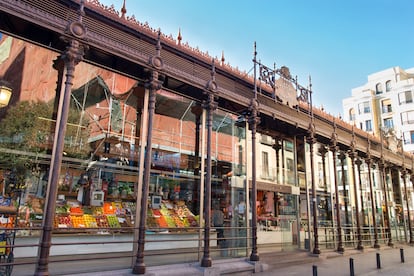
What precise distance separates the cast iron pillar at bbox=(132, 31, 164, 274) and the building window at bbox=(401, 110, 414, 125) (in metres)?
52.5

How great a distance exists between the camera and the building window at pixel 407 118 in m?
48.8

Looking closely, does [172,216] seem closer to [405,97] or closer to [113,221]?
[113,221]

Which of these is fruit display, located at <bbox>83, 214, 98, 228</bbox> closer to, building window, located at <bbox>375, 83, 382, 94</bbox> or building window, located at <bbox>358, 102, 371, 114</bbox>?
building window, located at <bbox>358, 102, 371, 114</bbox>

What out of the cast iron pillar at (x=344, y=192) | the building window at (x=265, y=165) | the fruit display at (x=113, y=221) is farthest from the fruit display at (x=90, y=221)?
the cast iron pillar at (x=344, y=192)

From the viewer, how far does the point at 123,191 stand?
412 inches

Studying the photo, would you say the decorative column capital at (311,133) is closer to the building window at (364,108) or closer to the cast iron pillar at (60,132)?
the cast iron pillar at (60,132)

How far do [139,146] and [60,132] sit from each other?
3265mm

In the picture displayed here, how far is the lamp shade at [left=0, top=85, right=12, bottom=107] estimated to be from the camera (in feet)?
25.6

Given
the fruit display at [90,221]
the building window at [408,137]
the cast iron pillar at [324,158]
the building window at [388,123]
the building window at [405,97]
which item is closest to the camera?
the fruit display at [90,221]

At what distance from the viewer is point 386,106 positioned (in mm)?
53531

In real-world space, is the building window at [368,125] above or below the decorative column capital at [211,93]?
above

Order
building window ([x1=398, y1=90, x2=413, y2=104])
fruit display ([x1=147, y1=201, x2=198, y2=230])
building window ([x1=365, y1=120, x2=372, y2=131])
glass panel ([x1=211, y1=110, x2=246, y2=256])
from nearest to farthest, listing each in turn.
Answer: glass panel ([x1=211, y1=110, x2=246, y2=256]) < fruit display ([x1=147, y1=201, x2=198, y2=230]) < building window ([x1=398, y1=90, x2=413, y2=104]) < building window ([x1=365, y1=120, x2=372, y2=131])

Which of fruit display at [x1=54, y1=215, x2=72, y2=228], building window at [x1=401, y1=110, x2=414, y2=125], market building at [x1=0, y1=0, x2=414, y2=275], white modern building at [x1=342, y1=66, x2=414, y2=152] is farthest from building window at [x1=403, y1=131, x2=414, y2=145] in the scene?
fruit display at [x1=54, y1=215, x2=72, y2=228]

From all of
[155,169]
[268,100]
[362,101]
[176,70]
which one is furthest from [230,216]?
[362,101]
